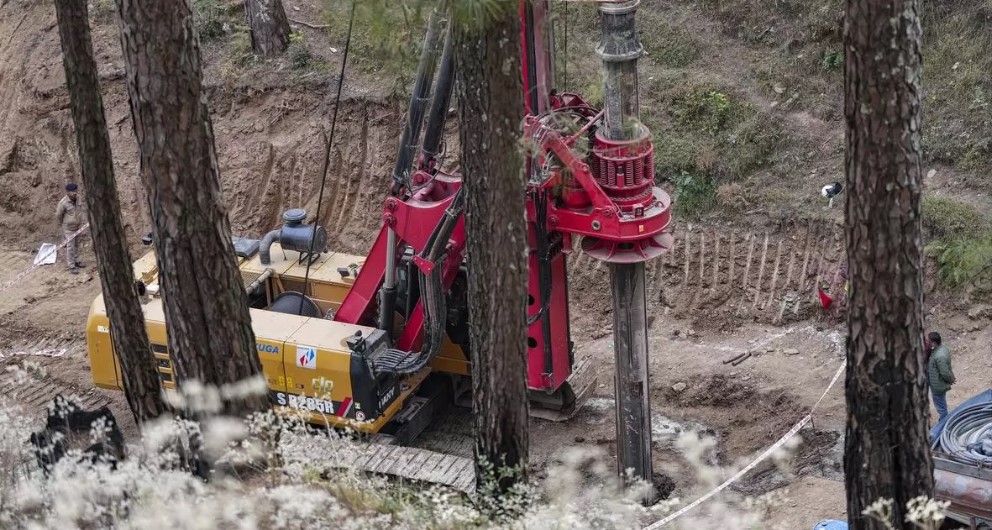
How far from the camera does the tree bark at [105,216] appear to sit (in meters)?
9.02

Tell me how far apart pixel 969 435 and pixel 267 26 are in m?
12.0

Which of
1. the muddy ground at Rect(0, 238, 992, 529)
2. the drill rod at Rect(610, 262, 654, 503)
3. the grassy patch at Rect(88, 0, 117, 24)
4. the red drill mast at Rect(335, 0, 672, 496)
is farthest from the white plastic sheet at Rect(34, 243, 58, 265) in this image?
the drill rod at Rect(610, 262, 654, 503)

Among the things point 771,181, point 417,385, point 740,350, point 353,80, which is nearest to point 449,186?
point 417,385

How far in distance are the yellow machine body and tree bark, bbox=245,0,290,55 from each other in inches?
252

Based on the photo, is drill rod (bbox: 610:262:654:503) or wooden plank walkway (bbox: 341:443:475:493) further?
wooden plank walkway (bbox: 341:443:475:493)

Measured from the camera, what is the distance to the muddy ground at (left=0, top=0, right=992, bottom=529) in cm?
1181

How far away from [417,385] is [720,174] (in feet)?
17.2

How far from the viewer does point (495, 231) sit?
8.23 meters

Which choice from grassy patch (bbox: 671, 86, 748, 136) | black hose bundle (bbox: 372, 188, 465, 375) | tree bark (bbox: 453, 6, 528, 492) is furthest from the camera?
grassy patch (bbox: 671, 86, 748, 136)

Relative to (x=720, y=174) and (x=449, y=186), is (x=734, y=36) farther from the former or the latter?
(x=449, y=186)

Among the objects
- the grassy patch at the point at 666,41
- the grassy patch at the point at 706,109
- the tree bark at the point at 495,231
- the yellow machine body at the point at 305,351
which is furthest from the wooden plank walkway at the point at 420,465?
the grassy patch at the point at 666,41

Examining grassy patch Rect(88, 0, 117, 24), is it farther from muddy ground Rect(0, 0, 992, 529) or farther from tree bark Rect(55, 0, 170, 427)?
tree bark Rect(55, 0, 170, 427)

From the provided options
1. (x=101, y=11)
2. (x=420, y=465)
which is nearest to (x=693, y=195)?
(x=420, y=465)

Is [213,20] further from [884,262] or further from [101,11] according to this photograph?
[884,262]
